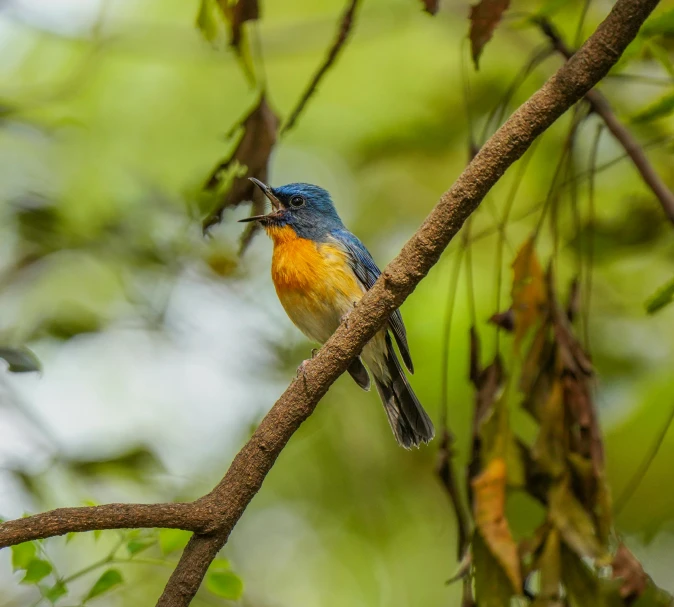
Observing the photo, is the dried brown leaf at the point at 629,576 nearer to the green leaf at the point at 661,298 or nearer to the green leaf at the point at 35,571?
the green leaf at the point at 661,298

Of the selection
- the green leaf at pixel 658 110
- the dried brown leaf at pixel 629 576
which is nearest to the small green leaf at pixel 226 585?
the dried brown leaf at pixel 629 576

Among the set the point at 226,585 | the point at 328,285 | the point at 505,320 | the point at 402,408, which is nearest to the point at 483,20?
the point at 505,320

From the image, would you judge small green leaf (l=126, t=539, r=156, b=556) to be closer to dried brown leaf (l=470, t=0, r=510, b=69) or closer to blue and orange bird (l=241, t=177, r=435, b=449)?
blue and orange bird (l=241, t=177, r=435, b=449)

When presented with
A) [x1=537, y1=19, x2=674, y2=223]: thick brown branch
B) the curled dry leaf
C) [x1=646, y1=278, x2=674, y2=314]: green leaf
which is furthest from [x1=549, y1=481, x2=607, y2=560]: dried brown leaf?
the curled dry leaf

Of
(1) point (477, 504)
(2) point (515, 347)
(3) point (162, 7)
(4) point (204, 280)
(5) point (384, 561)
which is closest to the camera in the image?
(1) point (477, 504)

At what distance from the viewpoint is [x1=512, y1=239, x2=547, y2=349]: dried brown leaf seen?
3.40m

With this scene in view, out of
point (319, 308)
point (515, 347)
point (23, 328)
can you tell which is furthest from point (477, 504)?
point (23, 328)

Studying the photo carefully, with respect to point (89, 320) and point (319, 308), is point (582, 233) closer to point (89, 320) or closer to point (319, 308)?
point (319, 308)

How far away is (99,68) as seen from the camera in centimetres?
698

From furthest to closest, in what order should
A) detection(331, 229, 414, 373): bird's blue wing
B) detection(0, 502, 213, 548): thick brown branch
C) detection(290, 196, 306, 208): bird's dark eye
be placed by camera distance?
detection(290, 196, 306, 208): bird's dark eye < detection(331, 229, 414, 373): bird's blue wing < detection(0, 502, 213, 548): thick brown branch

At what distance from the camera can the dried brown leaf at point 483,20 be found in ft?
9.29

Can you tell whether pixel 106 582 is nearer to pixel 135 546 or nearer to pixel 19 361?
pixel 135 546

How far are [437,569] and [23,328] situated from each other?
3.41m

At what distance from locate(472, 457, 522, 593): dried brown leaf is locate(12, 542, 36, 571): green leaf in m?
1.43
